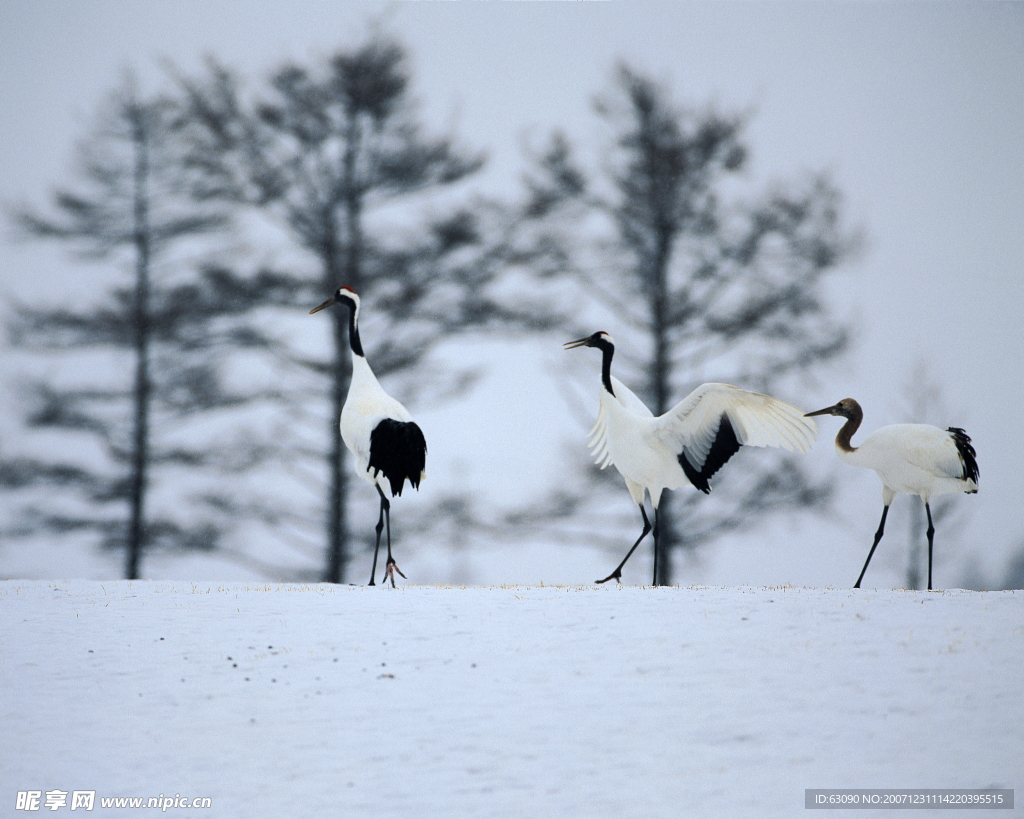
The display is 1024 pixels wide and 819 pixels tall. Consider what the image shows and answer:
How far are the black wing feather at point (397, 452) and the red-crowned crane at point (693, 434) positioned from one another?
2.10 meters

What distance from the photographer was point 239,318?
50.9 ft

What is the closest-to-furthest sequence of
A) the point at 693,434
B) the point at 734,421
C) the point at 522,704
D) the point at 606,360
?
the point at 522,704 < the point at 734,421 < the point at 693,434 < the point at 606,360

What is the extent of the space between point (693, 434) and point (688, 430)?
8cm

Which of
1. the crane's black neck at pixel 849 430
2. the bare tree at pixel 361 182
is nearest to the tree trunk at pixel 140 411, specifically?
the bare tree at pixel 361 182

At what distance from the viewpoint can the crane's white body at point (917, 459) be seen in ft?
33.2

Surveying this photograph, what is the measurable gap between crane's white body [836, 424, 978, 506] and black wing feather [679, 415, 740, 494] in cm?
151

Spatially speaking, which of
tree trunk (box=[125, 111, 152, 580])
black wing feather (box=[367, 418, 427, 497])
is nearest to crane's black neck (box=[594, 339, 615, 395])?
black wing feather (box=[367, 418, 427, 497])

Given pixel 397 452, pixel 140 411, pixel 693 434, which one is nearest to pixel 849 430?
pixel 693 434

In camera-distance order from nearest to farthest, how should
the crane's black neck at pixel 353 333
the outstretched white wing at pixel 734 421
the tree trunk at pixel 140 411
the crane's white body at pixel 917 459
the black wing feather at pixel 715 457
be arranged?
the outstretched white wing at pixel 734 421, the black wing feather at pixel 715 457, the crane's white body at pixel 917 459, the crane's black neck at pixel 353 333, the tree trunk at pixel 140 411

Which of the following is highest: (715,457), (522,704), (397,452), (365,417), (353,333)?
(353,333)

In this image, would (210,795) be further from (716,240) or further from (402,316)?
(716,240)

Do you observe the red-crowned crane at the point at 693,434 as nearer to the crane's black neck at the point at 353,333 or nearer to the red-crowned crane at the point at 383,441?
the red-crowned crane at the point at 383,441

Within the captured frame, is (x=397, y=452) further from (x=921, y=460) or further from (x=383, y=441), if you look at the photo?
(x=921, y=460)

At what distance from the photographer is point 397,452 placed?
10.8 metres
